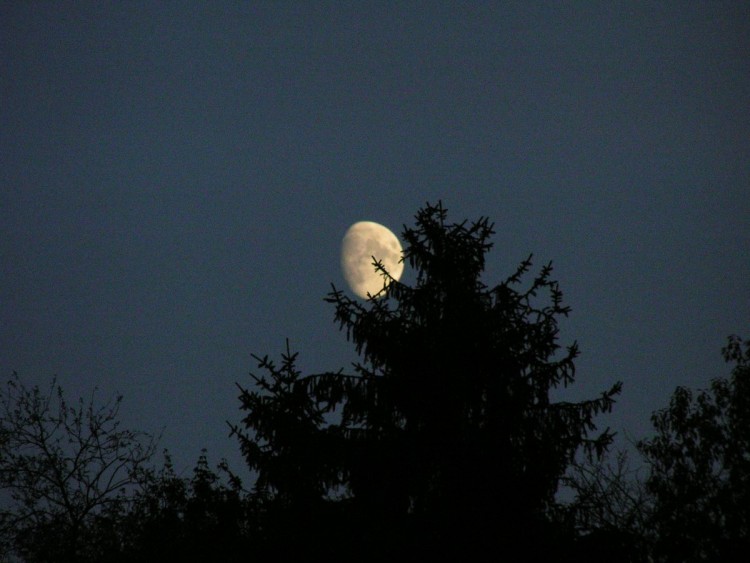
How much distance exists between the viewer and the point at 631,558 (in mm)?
10688

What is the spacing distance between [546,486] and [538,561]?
51.8 inches

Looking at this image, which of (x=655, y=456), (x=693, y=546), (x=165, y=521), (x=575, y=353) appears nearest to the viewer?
(x=575, y=353)

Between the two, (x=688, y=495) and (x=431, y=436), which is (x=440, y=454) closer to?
(x=431, y=436)

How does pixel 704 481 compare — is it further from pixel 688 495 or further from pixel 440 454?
pixel 440 454

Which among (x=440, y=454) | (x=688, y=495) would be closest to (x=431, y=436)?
(x=440, y=454)

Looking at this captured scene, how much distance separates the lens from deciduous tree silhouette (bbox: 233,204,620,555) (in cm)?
1091

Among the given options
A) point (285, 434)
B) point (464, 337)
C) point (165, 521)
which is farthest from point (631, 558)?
point (165, 521)

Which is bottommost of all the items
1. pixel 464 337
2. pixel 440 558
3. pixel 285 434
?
pixel 440 558

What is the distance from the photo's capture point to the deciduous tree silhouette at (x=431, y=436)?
10914mm

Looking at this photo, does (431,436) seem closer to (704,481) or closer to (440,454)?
(440,454)

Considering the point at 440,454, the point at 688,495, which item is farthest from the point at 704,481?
the point at 440,454

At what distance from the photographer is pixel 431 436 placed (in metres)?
12.0

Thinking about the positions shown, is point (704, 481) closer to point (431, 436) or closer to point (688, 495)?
point (688, 495)

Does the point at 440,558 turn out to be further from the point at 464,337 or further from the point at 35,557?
the point at 35,557
